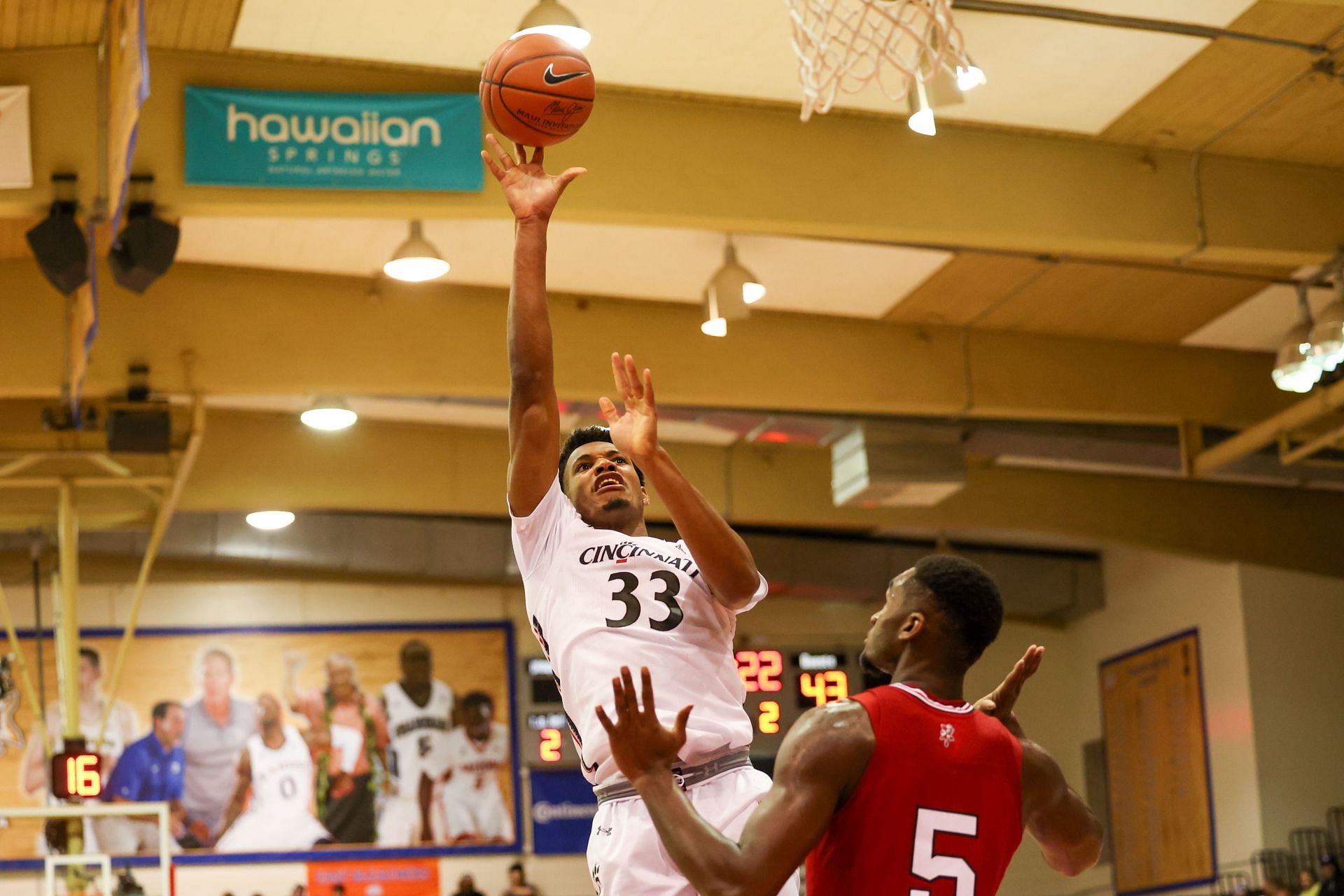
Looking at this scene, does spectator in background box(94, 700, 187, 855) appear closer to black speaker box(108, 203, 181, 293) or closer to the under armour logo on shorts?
black speaker box(108, 203, 181, 293)

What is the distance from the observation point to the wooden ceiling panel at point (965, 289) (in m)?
12.2

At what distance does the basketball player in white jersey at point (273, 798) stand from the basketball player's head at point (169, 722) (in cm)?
71

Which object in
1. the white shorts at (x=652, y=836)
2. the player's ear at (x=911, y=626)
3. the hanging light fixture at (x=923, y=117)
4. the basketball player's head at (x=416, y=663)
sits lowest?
the white shorts at (x=652, y=836)

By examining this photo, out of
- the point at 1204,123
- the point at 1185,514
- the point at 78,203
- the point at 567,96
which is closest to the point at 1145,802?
the point at 1185,514

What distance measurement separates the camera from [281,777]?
18.2 m

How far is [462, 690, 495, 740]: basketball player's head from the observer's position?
1891cm

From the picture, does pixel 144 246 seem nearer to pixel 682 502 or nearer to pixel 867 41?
pixel 867 41

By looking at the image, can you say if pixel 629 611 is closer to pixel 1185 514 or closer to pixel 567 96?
pixel 567 96

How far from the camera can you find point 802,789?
331 cm

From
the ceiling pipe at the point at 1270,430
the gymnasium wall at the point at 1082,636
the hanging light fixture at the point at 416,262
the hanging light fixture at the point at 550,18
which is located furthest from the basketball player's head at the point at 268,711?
the hanging light fixture at the point at 550,18

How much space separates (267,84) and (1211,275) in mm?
6917

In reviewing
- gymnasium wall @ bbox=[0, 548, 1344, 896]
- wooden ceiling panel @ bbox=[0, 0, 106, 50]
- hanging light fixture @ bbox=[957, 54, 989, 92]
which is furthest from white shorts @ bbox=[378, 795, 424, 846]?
hanging light fixture @ bbox=[957, 54, 989, 92]

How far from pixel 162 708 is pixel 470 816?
349 centimetres

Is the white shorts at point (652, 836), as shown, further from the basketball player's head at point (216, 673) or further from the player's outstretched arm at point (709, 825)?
the basketball player's head at point (216, 673)
